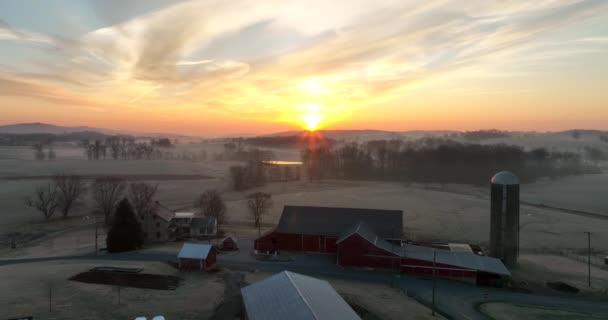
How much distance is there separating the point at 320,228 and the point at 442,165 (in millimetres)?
90160

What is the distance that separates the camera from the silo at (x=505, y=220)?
34.8 m

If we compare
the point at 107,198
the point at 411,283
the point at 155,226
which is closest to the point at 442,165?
the point at 107,198

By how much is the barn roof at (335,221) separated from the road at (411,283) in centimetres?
296

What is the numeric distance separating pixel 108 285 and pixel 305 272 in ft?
48.0

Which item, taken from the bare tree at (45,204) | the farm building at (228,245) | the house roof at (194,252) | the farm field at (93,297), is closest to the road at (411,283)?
the farm building at (228,245)

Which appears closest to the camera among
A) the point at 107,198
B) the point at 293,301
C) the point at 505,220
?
the point at 293,301

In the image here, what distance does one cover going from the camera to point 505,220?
35.6 meters

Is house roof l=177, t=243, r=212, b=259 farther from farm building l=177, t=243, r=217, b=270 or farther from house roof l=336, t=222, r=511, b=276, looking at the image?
house roof l=336, t=222, r=511, b=276

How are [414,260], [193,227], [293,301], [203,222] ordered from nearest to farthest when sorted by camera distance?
[293,301] → [414,260] → [193,227] → [203,222]

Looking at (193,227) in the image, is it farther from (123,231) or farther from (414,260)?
(414,260)

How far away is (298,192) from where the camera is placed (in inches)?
3076

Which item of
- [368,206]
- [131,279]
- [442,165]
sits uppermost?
[442,165]

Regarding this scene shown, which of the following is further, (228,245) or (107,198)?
(107,198)

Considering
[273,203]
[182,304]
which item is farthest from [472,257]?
[273,203]
